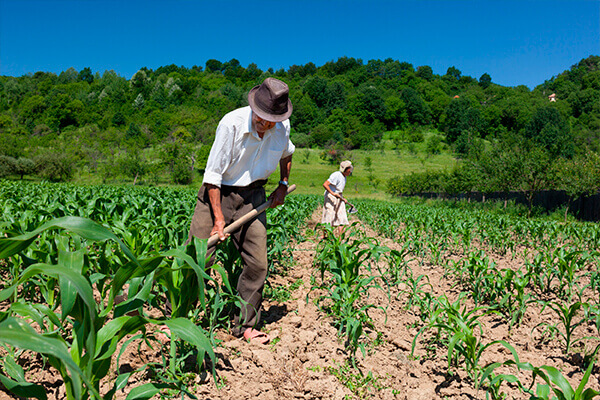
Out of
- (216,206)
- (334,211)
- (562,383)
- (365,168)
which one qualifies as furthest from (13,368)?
(365,168)

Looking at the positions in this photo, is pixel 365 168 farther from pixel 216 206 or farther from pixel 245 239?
pixel 216 206

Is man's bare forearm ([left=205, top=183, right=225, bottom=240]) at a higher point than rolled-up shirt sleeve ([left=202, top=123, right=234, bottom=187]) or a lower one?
lower

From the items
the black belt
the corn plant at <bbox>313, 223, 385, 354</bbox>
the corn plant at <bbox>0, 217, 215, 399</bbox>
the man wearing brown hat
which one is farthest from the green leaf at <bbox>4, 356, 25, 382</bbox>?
the corn plant at <bbox>313, 223, 385, 354</bbox>

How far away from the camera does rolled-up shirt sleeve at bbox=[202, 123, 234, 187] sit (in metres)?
2.70

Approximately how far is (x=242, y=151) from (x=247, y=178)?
0.25 metres

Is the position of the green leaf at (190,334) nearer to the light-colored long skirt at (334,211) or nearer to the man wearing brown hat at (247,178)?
the man wearing brown hat at (247,178)

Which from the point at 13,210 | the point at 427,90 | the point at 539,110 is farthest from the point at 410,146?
the point at 13,210

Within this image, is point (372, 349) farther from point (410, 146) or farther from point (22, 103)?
point (22, 103)

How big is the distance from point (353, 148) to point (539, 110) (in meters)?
37.1

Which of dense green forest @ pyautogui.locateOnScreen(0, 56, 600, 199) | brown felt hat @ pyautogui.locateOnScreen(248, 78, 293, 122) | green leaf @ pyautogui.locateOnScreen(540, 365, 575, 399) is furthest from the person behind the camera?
dense green forest @ pyautogui.locateOnScreen(0, 56, 600, 199)

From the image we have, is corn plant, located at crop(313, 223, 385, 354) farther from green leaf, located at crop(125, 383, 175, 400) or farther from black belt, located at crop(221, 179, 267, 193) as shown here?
green leaf, located at crop(125, 383, 175, 400)

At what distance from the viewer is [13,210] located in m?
5.49

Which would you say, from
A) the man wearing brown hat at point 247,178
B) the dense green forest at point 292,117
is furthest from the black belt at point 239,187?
the dense green forest at point 292,117

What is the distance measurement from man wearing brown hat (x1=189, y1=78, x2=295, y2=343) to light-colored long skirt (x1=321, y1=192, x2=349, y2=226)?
165 inches
